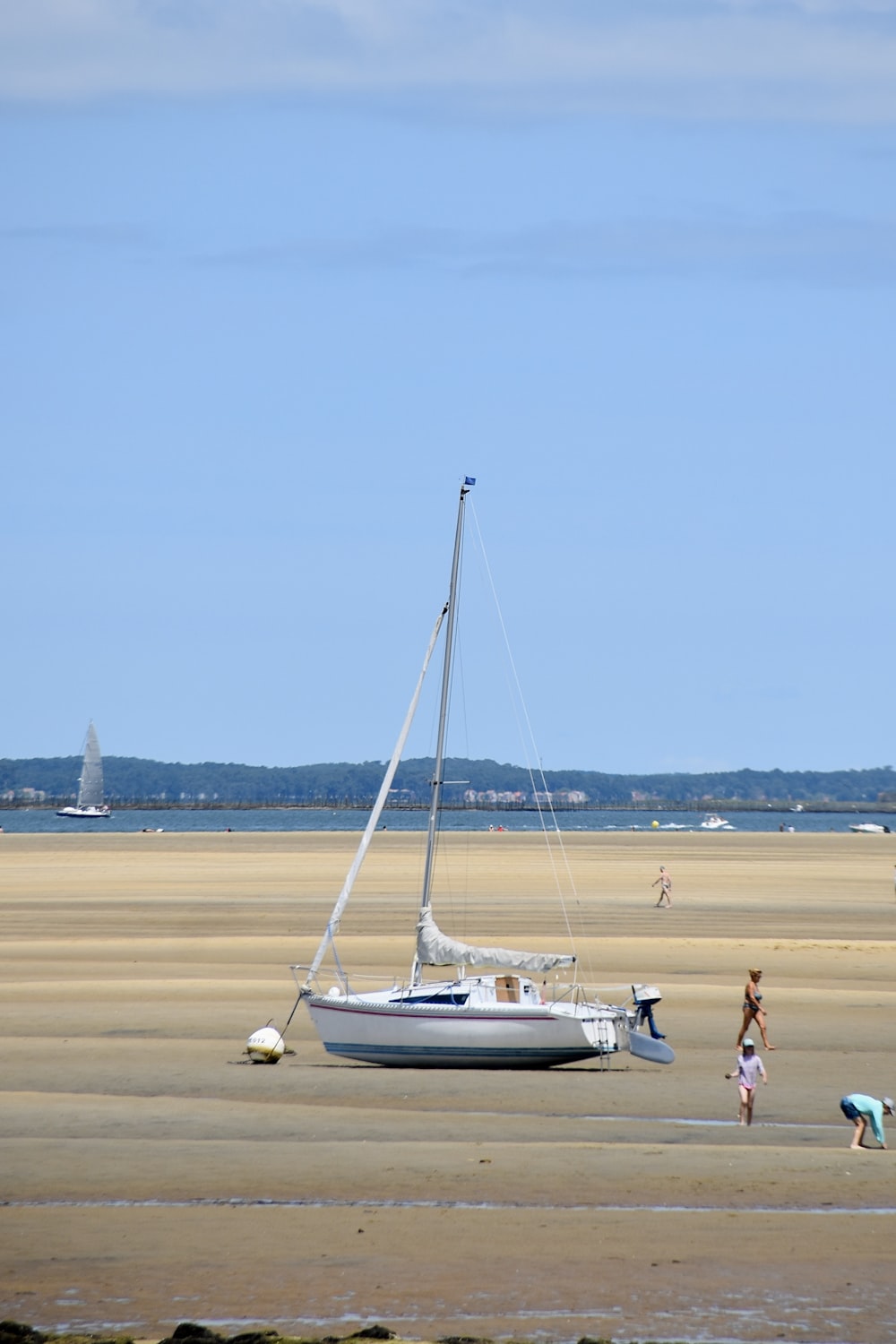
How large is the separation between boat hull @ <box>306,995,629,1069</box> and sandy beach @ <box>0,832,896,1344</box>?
40 cm

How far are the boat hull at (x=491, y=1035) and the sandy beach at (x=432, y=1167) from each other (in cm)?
40

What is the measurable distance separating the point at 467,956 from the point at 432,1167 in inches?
372

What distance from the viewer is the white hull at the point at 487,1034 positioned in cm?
2422

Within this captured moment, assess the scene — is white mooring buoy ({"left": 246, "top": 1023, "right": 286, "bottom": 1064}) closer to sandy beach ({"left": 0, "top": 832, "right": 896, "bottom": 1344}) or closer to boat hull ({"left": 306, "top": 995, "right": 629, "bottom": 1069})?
sandy beach ({"left": 0, "top": 832, "right": 896, "bottom": 1344})

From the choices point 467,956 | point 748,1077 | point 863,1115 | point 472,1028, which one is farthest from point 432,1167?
point 467,956

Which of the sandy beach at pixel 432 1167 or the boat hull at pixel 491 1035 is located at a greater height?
the boat hull at pixel 491 1035

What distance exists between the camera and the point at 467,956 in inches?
1063

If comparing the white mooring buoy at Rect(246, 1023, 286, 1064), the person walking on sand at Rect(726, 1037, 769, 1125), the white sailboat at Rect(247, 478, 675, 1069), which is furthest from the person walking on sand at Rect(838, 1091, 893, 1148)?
the white mooring buoy at Rect(246, 1023, 286, 1064)

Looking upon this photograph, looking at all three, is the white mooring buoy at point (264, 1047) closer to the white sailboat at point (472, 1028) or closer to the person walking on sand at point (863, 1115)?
the white sailboat at point (472, 1028)

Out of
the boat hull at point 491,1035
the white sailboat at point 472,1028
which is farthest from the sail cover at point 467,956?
the boat hull at point 491,1035

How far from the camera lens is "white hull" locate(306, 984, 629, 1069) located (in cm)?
2422

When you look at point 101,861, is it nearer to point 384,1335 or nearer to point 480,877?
point 480,877

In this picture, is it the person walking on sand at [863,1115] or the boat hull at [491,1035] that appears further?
the boat hull at [491,1035]

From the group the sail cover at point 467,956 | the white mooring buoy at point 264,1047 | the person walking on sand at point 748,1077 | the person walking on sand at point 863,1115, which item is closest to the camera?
the person walking on sand at point 863,1115
